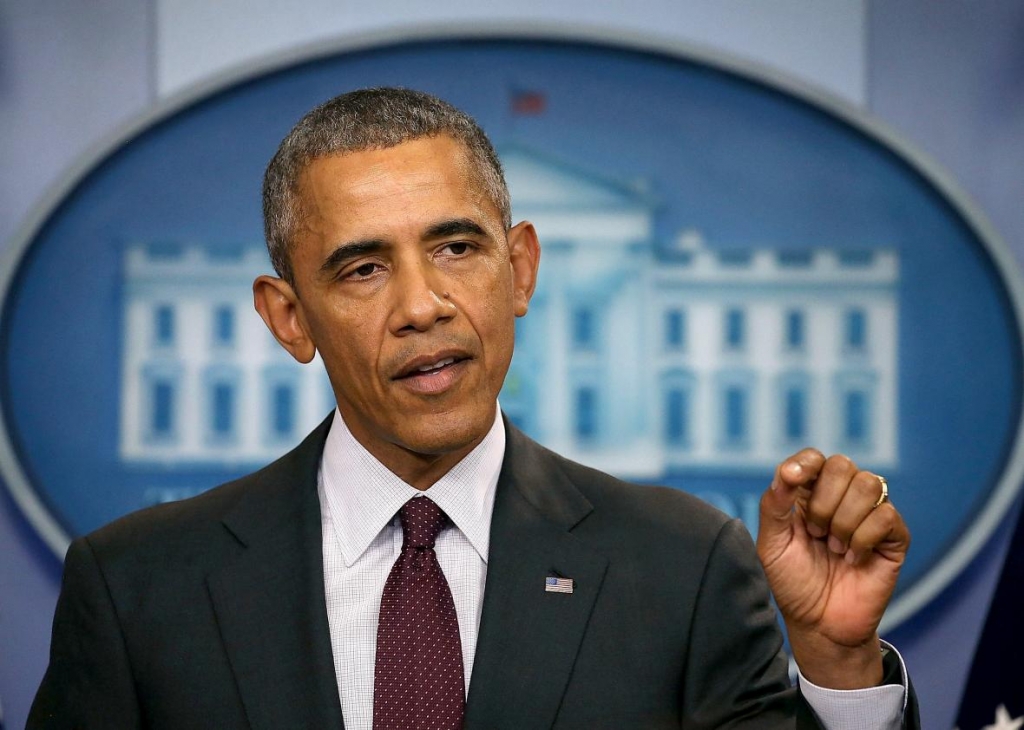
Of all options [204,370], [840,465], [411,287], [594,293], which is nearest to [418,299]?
[411,287]

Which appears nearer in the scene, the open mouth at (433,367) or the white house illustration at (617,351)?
the open mouth at (433,367)

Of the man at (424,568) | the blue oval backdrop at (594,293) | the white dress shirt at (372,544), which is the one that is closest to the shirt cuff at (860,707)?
the man at (424,568)

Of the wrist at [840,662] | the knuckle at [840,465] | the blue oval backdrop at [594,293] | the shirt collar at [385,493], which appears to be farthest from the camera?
the blue oval backdrop at [594,293]

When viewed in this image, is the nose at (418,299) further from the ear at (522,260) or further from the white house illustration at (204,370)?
the white house illustration at (204,370)

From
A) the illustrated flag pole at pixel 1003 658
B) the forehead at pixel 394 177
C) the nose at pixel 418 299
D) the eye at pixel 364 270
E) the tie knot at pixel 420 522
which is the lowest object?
the illustrated flag pole at pixel 1003 658

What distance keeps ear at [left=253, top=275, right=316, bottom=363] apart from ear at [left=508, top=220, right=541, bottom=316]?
327mm

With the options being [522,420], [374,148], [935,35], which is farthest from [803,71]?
[374,148]

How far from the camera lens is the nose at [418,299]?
1646mm

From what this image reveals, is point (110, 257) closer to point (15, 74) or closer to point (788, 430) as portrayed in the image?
point (15, 74)

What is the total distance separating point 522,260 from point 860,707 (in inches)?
32.5

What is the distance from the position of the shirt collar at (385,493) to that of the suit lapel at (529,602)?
0.08 ft

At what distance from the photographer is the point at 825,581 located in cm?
156

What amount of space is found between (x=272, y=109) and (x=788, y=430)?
1437mm

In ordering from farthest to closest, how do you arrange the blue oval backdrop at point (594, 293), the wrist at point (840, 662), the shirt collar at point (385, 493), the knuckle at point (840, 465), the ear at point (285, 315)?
the blue oval backdrop at point (594, 293) → the ear at point (285, 315) → the shirt collar at point (385, 493) → the wrist at point (840, 662) → the knuckle at point (840, 465)
